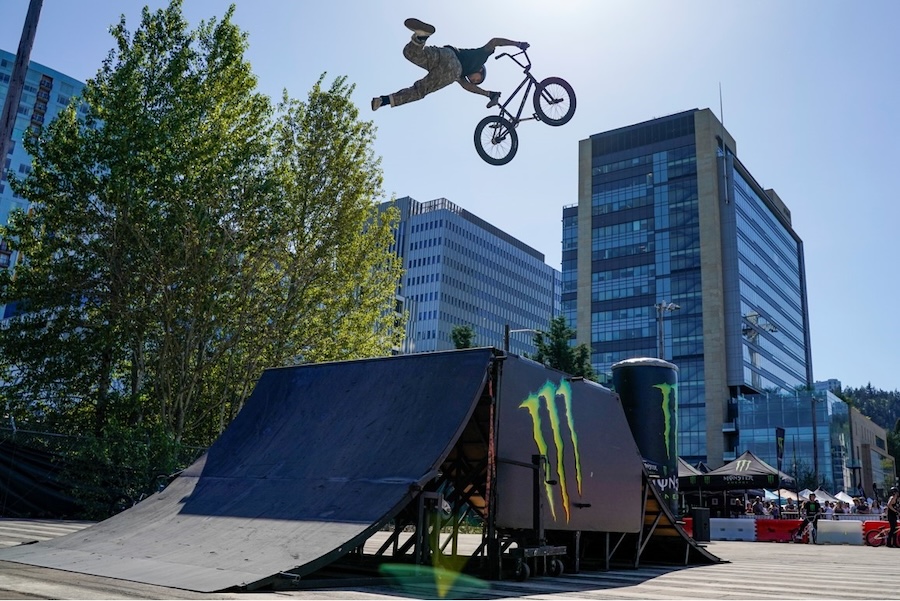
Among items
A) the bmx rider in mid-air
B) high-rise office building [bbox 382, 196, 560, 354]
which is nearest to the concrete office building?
high-rise office building [bbox 382, 196, 560, 354]

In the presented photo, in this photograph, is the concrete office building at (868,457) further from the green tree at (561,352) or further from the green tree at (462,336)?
the green tree at (462,336)

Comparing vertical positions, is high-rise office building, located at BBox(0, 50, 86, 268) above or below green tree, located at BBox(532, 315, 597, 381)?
above

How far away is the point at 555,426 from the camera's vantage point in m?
9.41

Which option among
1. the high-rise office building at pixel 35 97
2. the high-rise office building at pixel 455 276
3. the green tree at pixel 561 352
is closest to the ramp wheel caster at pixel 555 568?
A: the green tree at pixel 561 352

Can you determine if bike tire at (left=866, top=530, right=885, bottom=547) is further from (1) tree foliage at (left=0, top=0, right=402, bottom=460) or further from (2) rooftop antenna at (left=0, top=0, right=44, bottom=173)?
(2) rooftop antenna at (left=0, top=0, right=44, bottom=173)

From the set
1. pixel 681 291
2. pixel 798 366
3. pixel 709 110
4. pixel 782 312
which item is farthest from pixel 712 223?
pixel 798 366

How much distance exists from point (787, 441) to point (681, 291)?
2158cm

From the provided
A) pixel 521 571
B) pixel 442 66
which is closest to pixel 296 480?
pixel 521 571

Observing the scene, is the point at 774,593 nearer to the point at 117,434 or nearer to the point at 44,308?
the point at 117,434

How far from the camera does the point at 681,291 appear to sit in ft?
297

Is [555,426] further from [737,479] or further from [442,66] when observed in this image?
[737,479]

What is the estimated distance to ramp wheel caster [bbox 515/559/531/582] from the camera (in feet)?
26.9

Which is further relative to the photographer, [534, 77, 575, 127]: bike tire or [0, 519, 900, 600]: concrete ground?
[534, 77, 575, 127]: bike tire

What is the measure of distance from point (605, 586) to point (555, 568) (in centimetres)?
89
